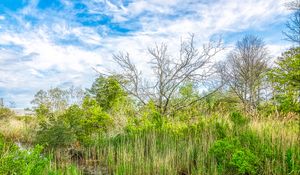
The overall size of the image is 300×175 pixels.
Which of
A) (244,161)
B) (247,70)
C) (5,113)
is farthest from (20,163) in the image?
(247,70)

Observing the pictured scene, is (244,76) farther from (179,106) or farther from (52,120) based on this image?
(52,120)

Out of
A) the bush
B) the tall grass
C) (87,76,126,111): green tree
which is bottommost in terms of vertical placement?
the tall grass

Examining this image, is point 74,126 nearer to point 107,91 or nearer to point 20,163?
point 107,91

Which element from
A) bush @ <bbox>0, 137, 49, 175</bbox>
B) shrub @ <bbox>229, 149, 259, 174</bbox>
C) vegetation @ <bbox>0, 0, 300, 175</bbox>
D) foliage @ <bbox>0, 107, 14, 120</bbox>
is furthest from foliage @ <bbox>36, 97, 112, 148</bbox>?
foliage @ <bbox>0, 107, 14, 120</bbox>

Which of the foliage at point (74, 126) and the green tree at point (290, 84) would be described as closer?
the green tree at point (290, 84)

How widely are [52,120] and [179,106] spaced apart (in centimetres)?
483

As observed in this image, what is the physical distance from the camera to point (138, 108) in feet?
36.6

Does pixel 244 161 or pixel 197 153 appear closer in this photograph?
pixel 244 161

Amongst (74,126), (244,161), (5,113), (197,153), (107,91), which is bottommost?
(197,153)

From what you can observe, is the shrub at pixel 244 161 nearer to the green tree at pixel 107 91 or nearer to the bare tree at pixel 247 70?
the green tree at pixel 107 91

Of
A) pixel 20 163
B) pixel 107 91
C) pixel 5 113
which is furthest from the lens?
pixel 5 113

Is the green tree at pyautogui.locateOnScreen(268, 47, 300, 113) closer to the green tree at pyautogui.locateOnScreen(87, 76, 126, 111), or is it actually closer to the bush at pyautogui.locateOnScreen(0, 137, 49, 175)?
the green tree at pyautogui.locateOnScreen(87, 76, 126, 111)

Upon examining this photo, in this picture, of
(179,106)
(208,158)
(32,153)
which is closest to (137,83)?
(179,106)

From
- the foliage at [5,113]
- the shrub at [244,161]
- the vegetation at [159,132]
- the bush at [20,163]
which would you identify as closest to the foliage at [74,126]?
the vegetation at [159,132]
